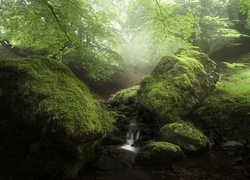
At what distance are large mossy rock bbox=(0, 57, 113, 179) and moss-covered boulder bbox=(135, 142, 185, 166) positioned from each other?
5.77 feet

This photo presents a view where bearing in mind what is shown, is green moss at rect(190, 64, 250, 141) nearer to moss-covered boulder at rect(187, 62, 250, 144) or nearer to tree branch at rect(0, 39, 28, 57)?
moss-covered boulder at rect(187, 62, 250, 144)

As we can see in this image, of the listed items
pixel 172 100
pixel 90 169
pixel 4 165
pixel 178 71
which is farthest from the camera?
pixel 178 71

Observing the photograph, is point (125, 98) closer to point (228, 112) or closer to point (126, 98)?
point (126, 98)

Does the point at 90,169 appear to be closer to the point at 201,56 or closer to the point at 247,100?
the point at 247,100

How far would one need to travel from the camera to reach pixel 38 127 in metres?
3.69

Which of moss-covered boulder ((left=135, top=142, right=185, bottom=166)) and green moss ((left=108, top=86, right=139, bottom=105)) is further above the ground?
green moss ((left=108, top=86, right=139, bottom=105))

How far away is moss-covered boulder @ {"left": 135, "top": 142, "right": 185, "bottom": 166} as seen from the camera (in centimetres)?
498

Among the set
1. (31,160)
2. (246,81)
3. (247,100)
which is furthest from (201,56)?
(31,160)

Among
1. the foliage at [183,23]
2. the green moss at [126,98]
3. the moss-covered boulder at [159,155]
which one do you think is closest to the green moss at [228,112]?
the moss-covered boulder at [159,155]

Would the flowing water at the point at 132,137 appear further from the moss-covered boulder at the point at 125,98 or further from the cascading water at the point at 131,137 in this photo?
the moss-covered boulder at the point at 125,98

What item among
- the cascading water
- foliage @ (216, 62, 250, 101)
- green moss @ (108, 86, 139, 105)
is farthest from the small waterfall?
foliage @ (216, 62, 250, 101)

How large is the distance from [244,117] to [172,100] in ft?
8.69

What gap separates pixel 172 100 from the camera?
284 inches

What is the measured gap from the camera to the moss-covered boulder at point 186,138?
5.66 m
